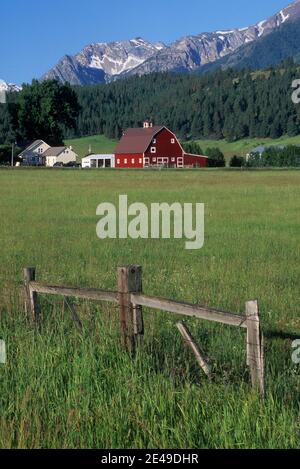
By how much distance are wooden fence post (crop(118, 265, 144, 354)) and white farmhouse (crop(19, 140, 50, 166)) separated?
142036 millimetres

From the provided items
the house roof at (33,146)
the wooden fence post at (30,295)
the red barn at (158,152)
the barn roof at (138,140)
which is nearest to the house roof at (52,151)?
the house roof at (33,146)

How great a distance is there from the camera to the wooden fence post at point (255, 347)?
7324 mm

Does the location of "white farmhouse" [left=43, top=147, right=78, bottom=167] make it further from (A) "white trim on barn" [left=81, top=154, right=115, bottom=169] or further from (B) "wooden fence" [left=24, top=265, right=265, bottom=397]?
(B) "wooden fence" [left=24, top=265, right=265, bottom=397]

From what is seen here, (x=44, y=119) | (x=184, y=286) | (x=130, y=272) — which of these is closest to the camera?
(x=130, y=272)

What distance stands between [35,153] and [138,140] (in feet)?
68.7

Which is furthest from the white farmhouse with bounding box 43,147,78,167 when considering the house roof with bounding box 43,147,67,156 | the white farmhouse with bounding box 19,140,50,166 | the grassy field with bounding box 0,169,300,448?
the grassy field with bounding box 0,169,300,448

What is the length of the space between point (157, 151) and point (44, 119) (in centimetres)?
2299

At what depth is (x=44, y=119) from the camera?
436 feet

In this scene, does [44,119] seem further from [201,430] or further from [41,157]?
[201,430]

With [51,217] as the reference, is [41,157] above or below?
above

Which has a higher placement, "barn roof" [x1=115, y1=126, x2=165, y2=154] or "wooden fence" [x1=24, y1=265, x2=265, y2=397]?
"barn roof" [x1=115, y1=126, x2=165, y2=154]

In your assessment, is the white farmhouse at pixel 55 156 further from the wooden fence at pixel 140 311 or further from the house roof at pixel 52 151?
the wooden fence at pixel 140 311

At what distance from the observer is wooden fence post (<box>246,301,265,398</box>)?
24.0ft
